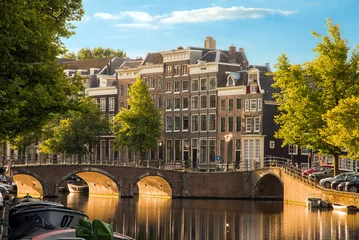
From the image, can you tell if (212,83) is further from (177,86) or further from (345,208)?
(345,208)

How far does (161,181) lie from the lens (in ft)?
209

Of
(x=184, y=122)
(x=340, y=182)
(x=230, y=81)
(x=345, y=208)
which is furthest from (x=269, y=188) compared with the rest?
(x=345, y=208)

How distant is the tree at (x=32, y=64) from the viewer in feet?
73.8

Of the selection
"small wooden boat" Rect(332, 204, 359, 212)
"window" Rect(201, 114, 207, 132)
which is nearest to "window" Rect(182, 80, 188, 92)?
"window" Rect(201, 114, 207, 132)

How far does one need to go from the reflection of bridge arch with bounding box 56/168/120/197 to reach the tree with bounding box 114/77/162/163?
3.67 m

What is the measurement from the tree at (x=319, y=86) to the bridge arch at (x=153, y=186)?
1426 centimetres

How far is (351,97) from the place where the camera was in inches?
1913

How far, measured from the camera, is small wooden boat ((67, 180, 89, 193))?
68.6 m

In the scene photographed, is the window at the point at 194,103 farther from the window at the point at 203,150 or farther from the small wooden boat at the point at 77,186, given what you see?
the small wooden boat at the point at 77,186

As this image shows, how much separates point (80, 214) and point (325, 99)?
2568cm

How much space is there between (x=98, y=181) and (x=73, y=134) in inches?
238

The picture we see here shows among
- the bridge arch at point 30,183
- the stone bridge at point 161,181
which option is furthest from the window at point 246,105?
the bridge arch at point 30,183

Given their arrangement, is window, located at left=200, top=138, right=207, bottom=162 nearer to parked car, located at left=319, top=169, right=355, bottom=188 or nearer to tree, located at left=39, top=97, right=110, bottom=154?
tree, located at left=39, top=97, right=110, bottom=154

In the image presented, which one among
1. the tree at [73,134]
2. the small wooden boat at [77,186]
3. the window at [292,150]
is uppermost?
the tree at [73,134]
